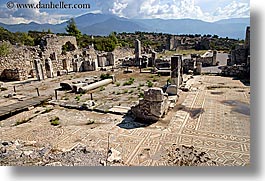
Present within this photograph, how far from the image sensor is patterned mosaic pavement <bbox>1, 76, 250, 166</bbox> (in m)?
5.66

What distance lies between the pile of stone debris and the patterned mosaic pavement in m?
0.43

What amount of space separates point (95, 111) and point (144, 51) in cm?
2572

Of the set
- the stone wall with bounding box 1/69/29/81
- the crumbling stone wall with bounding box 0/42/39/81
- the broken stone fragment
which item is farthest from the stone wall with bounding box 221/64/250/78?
the crumbling stone wall with bounding box 0/42/39/81

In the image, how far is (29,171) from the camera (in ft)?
16.7

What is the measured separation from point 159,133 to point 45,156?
11.3 ft

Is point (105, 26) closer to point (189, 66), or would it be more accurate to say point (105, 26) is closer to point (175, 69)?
point (189, 66)

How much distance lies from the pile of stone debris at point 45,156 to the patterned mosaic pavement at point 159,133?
1.43 feet

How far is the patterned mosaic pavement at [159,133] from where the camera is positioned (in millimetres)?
5660

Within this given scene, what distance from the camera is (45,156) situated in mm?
5531

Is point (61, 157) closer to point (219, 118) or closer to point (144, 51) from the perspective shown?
point (219, 118)

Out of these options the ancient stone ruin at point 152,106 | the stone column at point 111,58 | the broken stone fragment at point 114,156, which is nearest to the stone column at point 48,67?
the stone column at point 111,58

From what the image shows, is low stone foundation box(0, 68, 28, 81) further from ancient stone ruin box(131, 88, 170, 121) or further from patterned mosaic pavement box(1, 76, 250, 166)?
ancient stone ruin box(131, 88, 170, 121)

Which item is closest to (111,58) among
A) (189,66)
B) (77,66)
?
(77,66)

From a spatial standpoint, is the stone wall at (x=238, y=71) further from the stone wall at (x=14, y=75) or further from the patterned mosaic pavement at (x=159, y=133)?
the stone wall at (x=14, y=75)
